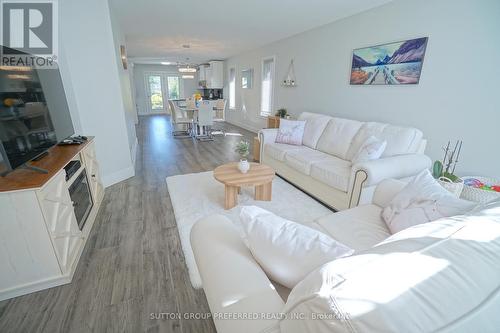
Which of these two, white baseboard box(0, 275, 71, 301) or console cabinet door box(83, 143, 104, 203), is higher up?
console cabinet door box(83, 143, 104, 203)

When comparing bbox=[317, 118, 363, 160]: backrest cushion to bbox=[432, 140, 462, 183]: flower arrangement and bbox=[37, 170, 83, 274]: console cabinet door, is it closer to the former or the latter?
bbox=[432, 140, 462, 183]: flower arrangement

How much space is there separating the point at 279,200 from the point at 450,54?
94.5 inches

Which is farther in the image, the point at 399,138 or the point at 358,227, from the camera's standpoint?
the point at 399,138

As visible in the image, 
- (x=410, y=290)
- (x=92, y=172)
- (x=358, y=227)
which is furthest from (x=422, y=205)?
(x=92, y=172)

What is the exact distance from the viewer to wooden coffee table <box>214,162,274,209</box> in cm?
244

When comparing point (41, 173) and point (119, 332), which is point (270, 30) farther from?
point (119, 332)

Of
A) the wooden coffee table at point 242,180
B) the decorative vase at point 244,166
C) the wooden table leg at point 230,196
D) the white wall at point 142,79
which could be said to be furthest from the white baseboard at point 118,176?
the white wall at point 142,79

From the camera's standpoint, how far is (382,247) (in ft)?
1.97

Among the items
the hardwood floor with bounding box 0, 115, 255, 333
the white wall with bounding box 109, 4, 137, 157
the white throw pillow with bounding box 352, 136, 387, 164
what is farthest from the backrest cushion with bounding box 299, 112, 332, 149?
the white wall with bounding box 109, 4, 137, 157

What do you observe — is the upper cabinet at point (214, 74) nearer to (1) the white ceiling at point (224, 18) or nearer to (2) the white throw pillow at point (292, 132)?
(1) the white ceiling at point (224, 18)

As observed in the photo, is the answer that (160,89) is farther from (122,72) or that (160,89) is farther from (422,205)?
(422,205)

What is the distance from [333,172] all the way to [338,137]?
796 mm

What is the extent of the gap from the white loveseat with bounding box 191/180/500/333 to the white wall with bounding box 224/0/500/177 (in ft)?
7.07

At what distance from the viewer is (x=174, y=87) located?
38.0ft
